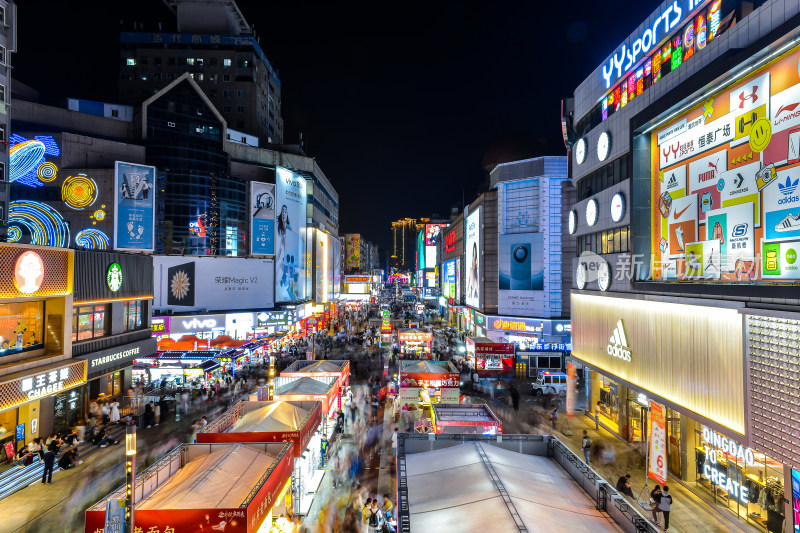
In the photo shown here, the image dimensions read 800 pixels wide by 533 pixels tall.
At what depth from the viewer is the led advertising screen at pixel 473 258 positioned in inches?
1946

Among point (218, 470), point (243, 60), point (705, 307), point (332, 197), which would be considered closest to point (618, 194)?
point (705, 307)

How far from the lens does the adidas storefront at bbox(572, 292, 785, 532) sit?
11.6 metres

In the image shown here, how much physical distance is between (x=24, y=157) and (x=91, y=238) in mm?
7853

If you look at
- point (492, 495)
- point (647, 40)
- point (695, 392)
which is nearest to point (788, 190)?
point (695, 392)

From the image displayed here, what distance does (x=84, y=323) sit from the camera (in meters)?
19.1

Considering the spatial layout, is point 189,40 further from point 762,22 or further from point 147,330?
point 762,22

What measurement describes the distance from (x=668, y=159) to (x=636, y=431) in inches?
454

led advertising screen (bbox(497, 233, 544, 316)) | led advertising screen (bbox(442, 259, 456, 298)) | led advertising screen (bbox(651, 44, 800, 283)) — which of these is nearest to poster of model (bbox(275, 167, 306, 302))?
led advertising screen (bbox(442, 259, 456, 298))

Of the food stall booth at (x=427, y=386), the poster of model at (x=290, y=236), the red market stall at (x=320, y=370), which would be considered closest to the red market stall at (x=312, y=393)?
the red market stall at (x=320, y=370)

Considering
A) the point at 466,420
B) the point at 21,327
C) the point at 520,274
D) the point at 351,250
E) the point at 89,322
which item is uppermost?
the point at 351,250

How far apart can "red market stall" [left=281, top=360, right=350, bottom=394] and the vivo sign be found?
19602 millimetres

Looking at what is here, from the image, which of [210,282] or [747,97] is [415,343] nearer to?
[210,282]

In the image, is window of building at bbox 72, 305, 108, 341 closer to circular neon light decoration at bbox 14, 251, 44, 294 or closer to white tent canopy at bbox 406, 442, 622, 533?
circular neon light decoration at bbox 14, 251, 44, 294

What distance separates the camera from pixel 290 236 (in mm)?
53531
